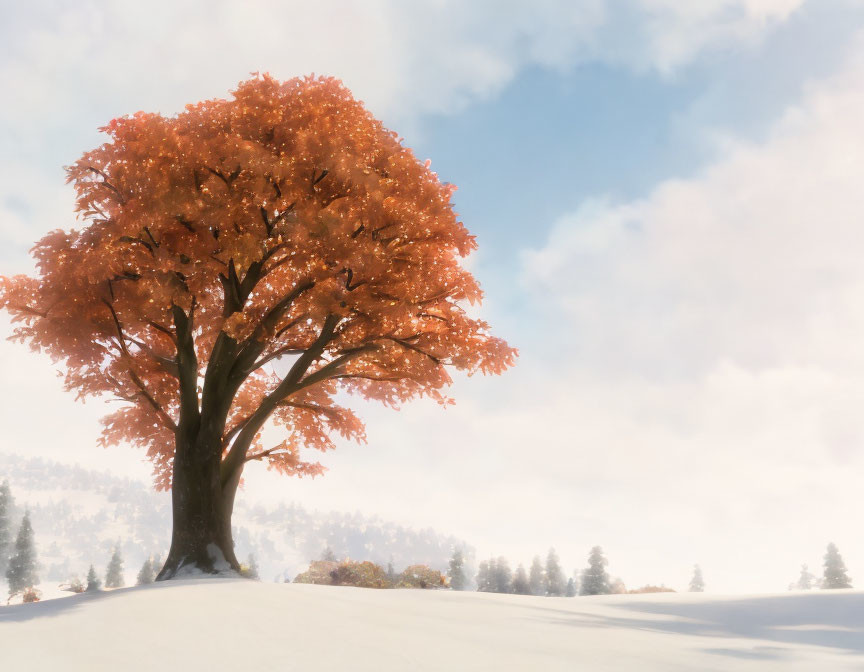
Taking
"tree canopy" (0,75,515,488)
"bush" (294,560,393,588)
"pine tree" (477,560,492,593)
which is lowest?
"pine tree" (477,560,492,593)

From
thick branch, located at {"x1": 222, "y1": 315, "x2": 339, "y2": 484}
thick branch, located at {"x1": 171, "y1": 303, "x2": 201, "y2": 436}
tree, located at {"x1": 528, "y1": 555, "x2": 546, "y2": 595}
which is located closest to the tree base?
thick branch, located at {"x1": 222, "y1": 315, "x2": 339, "y2": 484}

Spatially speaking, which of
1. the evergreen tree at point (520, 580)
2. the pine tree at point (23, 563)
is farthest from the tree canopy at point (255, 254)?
the pine tree at point (23, 563)

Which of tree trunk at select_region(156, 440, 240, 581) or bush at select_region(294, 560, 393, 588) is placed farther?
bush at select_region(294, 560, 393, 588)

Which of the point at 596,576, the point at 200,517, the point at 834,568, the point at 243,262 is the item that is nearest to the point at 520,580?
the point at 596,576

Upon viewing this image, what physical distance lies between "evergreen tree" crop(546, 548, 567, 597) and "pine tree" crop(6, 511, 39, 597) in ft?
182

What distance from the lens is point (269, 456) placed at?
1503cm

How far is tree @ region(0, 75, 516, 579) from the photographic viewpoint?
11312 mm

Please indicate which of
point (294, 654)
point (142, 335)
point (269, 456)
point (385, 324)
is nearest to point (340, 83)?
point (385, 324)

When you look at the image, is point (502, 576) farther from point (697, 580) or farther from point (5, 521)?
point (5, 521)

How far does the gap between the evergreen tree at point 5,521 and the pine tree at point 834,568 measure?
7129 cm

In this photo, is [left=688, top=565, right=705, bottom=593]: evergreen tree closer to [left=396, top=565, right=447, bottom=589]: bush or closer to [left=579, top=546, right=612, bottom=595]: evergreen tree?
[left=579, top=546, right=612, bottom=595]: evergreen tree

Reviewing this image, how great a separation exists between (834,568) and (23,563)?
76421 mm

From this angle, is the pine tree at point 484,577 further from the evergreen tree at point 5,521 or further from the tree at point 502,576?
the evergreen tree at point 5,521

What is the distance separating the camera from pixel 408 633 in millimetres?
4777
